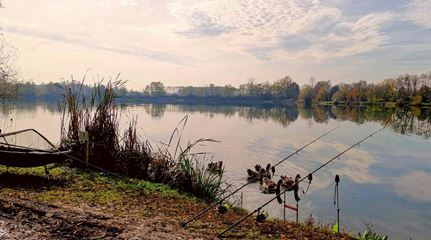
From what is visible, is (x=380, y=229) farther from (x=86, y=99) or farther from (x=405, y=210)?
(x=86, y=99)

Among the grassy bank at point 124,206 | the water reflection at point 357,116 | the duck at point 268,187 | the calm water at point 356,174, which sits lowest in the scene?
the calm water at point 356,174

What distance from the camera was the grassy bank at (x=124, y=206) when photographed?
17.0ft

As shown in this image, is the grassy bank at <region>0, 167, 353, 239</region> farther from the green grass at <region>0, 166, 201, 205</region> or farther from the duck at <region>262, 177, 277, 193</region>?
the duck at <region>262, 177, 277, 193</region>

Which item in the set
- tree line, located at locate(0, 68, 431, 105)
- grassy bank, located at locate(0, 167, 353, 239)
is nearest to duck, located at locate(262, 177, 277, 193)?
grassy bank, located at locate(0, 167, 353, 239)

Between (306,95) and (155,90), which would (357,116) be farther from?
(155,90)

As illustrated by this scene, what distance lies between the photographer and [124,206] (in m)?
6.54

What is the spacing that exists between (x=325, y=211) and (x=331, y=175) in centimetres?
611

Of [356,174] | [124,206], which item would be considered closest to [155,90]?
[356,174]

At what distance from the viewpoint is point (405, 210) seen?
13.3 meters

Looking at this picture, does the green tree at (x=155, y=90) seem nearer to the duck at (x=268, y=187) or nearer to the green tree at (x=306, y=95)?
the green tree at (x=306, y=95)

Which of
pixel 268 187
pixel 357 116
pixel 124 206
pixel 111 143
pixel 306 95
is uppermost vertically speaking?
pixel 306 95

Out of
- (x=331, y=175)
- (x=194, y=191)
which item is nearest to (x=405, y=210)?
(x=331, y=175)

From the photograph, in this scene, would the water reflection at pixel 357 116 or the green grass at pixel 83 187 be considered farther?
the water reflection at pixel 357 116

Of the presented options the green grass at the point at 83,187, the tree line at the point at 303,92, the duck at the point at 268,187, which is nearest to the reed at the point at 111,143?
the green grass at the point at 83,187
